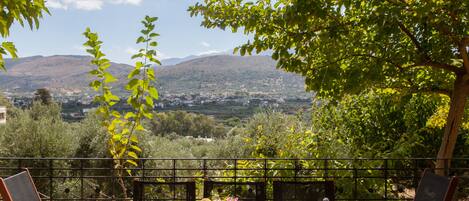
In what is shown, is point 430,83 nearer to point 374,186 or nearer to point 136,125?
point 374,186

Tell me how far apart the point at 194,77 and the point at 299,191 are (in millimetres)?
67443

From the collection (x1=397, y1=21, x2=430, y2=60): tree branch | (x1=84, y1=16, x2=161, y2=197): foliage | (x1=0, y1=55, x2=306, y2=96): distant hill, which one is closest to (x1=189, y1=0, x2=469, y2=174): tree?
(x1=397, y1=21, x2=430, y2=60): tree branch

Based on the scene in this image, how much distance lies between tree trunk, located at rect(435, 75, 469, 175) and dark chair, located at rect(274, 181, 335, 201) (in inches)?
70.2

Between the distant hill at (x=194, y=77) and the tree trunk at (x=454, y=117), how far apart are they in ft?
165

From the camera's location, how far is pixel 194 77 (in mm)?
70312

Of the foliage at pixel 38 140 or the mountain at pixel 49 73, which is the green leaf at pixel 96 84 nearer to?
the foliage at pixel 38 140

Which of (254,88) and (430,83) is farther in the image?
(254,88)

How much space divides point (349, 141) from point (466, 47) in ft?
15.6

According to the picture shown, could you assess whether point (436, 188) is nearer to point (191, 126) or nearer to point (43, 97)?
point (43, 97)

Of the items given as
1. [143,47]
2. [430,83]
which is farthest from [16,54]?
[430,83]

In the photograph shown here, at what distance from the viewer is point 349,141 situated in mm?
8805

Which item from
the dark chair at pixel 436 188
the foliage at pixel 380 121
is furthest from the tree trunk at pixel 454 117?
the foliage at pixel 380 121

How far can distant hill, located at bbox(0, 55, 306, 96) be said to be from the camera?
62.0 meters

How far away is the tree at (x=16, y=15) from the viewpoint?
2.54 m
